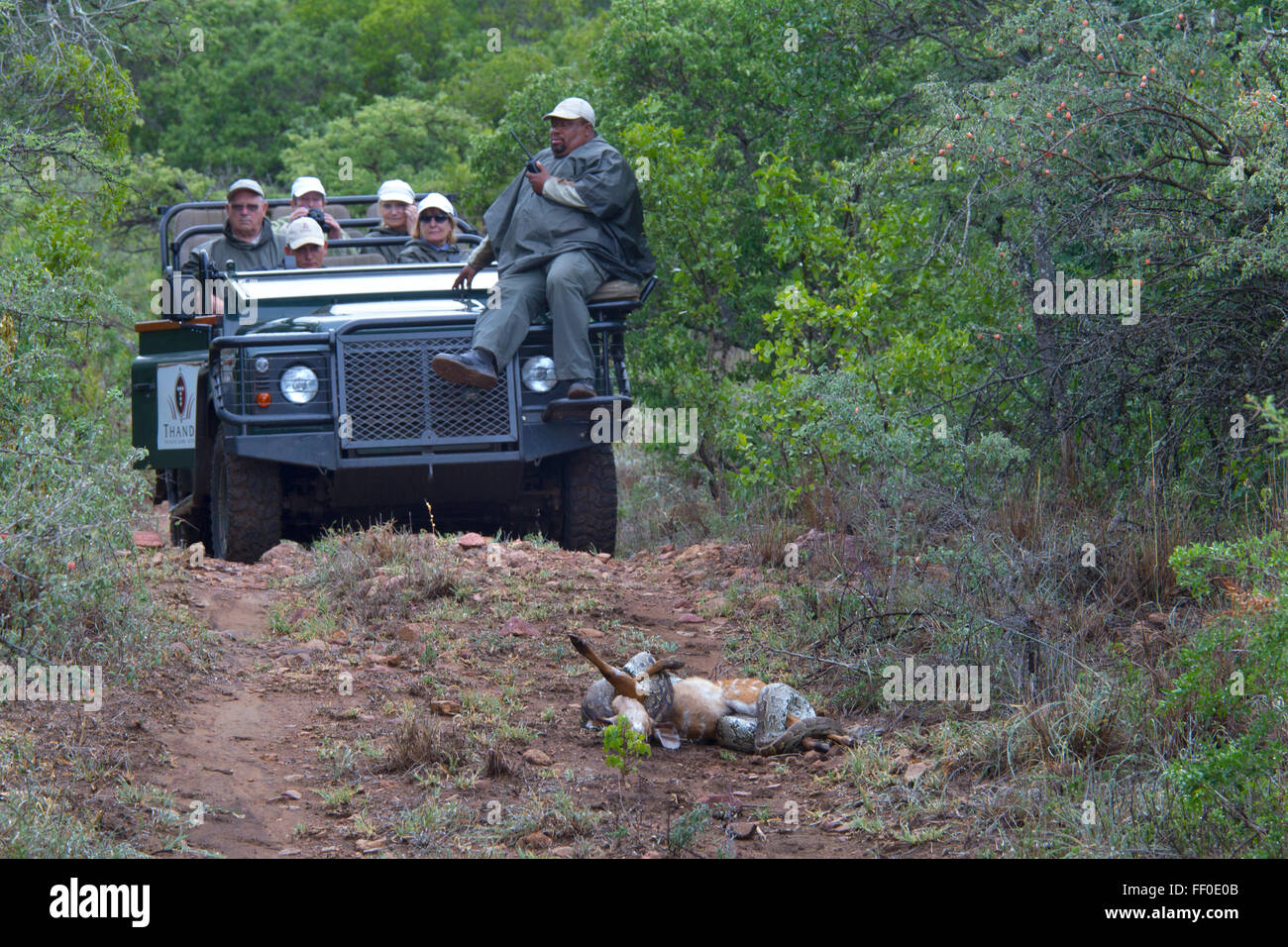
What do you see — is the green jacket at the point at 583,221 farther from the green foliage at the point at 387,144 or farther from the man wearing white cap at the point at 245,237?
the green foliage at the point at 387,144

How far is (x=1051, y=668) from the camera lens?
485 cm

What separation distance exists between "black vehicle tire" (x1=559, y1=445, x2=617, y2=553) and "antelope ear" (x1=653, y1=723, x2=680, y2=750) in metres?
3.47

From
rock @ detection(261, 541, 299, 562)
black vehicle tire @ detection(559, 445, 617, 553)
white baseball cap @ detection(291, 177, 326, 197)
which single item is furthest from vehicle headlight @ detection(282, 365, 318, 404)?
white baseball cap @ detection(291, 177, 326, 197)

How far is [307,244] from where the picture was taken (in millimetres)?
9133

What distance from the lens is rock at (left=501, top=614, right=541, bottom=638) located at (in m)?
6.31

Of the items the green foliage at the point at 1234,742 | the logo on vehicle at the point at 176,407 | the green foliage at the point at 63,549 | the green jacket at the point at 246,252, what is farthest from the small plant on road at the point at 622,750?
the green jacket at the point at 246,252

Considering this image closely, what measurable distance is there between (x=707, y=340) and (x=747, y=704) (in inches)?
259

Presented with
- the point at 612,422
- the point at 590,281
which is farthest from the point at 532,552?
the point at 590,281

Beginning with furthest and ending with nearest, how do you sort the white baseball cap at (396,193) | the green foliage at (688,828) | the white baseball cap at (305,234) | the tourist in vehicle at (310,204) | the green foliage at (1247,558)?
the white baseball cap at (396,193)
the tourist in vehicle at (310,204)
the white baseball cap at (305,234)
the green foliage at (1247,558)
the green foliage at (688,828)

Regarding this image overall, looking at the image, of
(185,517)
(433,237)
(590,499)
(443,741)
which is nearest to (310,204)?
(433,237)

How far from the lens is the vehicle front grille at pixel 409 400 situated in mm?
7703

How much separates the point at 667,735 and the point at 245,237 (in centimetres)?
554

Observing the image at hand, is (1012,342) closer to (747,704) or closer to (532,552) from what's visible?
(532,552)

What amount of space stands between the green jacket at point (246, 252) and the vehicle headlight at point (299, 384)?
165 centimetres
